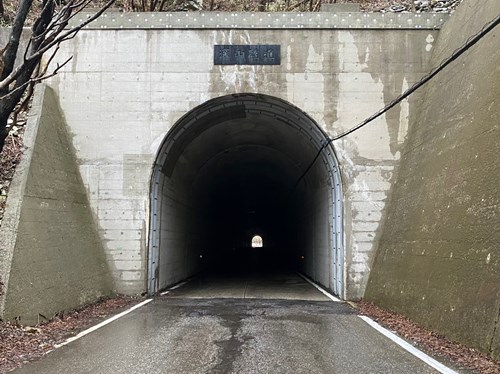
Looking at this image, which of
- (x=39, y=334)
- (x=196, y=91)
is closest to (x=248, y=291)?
(x=196, y=91)

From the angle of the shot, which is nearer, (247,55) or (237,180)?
(247,55)

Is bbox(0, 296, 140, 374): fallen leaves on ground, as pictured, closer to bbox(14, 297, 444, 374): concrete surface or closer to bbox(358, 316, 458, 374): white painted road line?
bbox(14, 297, 444, 374): concrete surface

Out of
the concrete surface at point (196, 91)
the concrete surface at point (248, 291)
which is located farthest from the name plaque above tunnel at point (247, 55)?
the concrete surface at point (248, 291)

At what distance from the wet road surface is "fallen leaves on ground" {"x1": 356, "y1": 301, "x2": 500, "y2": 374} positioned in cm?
39

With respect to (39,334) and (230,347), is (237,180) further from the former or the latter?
(230,347)

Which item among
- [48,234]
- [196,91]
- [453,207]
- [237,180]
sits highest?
[196,91]

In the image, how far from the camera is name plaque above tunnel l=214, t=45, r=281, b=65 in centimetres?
1125

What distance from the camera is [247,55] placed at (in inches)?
444

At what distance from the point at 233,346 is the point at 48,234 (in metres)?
4.50

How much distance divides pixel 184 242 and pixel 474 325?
11.4m

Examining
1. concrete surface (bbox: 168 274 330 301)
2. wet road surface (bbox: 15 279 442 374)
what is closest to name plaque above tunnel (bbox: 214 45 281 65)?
concrete surface (bbox: 168 274 330 301)

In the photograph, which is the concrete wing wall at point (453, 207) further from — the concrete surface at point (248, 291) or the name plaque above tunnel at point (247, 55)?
the name plaque above tunnel at point (247, 55)

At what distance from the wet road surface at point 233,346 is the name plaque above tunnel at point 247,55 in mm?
6269

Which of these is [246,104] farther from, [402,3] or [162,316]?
[402,3]
